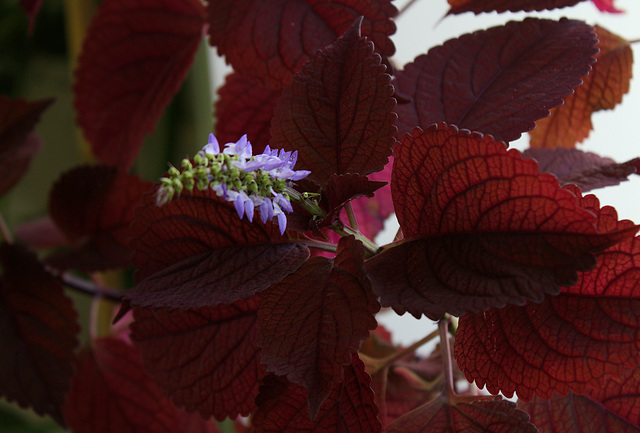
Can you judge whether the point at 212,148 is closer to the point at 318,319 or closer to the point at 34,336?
the point at 318,319

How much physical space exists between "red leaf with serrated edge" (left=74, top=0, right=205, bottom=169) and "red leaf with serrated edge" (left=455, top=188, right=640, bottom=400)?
370 mm

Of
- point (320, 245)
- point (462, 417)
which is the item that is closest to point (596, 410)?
point (462, 417)

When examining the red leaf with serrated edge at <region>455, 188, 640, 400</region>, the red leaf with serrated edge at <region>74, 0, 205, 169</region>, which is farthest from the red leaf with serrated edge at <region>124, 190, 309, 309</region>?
the red leaf with serrated edge at <region>74, 0, 205, 169</region>

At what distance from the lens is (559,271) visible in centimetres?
26

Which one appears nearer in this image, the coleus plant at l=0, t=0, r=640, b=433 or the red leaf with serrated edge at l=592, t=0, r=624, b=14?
the coleus plant at l=0, t=0, r=640, b=433

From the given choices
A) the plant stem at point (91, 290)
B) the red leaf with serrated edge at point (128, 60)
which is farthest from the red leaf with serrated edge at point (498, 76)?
the plant stem at point (91, 290)

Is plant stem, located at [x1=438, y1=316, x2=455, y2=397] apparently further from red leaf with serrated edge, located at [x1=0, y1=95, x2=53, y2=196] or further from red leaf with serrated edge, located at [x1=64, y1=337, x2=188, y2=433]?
red leaf with serrated edge, located at [x1=0, y1=95, x2=53, y2=196]

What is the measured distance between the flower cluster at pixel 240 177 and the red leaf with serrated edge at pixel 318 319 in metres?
0.05

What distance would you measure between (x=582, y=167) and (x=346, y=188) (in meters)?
0.20

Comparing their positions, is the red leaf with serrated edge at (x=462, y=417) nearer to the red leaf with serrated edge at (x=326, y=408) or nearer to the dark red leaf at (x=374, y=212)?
the red leaf with serrated edge at (x=326, y=408)

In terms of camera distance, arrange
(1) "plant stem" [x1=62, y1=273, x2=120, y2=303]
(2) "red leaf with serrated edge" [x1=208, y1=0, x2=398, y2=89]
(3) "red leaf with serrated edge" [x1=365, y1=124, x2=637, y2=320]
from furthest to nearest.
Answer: (1) "plant stem" [x1=62, y1=273, x2=120, y2=303], (2) "red leaf with serrated edge" [x1=208, y1=0, x2=398, y2=89], (3) "red leaf with serrated edge" [x1=365, y1=124, x2=637, y2=320]

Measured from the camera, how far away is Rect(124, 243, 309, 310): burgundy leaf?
30cm

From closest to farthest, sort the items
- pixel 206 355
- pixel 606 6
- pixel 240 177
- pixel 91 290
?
pixel 240 177 → pixel 206 355 → pixel 606 6 → pixel 91 290

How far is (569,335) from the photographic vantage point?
0.98ft
